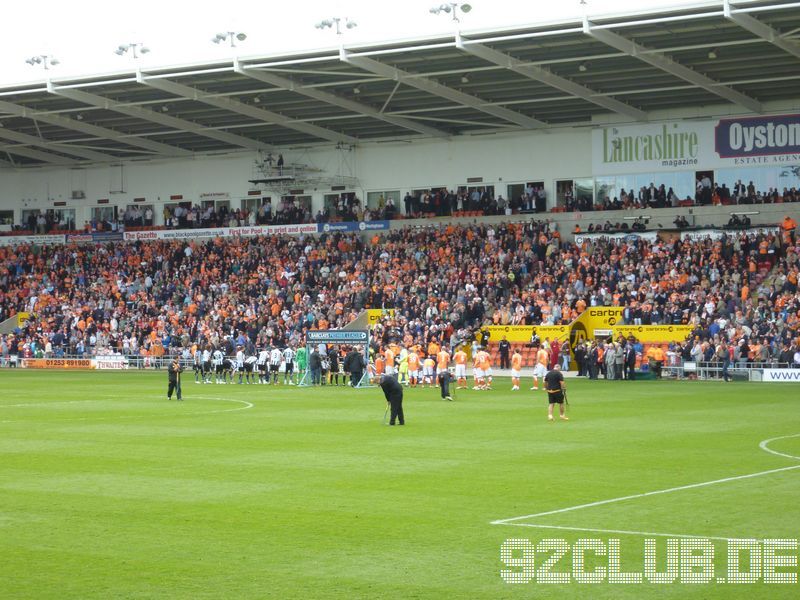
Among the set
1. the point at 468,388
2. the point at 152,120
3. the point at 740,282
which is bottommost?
the point at 468,388

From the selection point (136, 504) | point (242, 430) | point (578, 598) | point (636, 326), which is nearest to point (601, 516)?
point (578, 598)

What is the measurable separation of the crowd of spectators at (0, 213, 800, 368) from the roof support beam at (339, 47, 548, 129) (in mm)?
5293

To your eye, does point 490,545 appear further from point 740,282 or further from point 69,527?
point 740,282

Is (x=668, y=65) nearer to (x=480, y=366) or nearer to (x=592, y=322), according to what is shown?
(x=592, y=322)

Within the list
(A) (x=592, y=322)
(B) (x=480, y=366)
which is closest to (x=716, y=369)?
(A) (x=592, y=322)

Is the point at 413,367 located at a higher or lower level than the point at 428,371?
higher

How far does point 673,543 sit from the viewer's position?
13062 mm

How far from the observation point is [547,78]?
2042 inches

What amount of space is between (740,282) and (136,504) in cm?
3901

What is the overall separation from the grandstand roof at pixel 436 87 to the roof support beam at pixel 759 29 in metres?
0.08

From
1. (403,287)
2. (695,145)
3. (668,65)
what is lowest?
(403,287)

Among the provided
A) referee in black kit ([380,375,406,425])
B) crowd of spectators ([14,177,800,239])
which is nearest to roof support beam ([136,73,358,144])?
crowd of spectators ([14,177,800,239])

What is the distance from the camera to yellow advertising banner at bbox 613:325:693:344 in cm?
4788

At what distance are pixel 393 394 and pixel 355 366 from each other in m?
16.1
